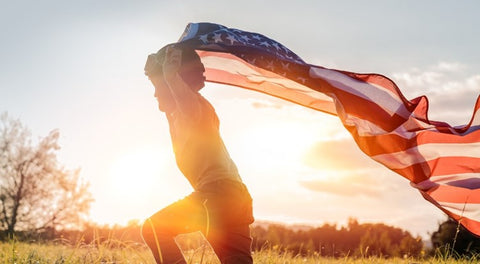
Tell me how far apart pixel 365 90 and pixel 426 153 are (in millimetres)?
1040

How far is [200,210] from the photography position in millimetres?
4551

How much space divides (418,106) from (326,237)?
25.1 ft

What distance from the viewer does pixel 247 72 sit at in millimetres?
7465

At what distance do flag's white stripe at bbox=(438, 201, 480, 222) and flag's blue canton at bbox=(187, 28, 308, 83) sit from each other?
2.33 m

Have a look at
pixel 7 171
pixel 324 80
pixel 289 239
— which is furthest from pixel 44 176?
pixel 324 80

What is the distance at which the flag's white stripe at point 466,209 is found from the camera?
23.6 feet

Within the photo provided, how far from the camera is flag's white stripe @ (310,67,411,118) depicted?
687 cm

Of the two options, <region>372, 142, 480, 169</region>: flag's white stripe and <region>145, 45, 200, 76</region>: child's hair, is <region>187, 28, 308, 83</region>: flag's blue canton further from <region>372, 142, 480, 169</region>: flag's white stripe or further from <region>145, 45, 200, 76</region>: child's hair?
<region>372, 142, 480, 169</region>: flag's white stripe

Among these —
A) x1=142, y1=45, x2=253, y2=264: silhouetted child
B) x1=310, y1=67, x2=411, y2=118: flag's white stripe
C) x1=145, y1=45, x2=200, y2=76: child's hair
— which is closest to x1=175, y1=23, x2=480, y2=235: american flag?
x1=310, y1=67, x2=411, y2=118: flag's white stripe

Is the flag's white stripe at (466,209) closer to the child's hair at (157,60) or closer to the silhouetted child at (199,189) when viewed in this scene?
the silhouetted child at (199,189)

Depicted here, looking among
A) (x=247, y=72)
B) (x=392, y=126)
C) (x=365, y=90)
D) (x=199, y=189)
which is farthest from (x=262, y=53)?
(x=199, y=189)

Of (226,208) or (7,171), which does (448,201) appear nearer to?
(226,208)

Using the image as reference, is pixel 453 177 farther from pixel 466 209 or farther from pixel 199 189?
pixel 199 189

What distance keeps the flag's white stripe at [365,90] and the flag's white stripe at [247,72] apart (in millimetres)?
416
